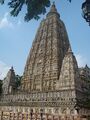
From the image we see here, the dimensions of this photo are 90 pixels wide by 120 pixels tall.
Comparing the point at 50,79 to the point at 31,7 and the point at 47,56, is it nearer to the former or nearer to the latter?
the point at 47,56

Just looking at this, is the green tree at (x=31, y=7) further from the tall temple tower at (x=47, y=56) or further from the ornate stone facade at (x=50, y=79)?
the tall temple tower at (x=47, y=56)

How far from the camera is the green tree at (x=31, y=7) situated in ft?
21.9

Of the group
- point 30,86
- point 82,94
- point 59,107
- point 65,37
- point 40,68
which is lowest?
point 59,107

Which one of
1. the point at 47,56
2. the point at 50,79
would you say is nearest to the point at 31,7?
the point at 50,79

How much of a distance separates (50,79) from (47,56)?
5.32m

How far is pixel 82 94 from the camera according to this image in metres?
29.2

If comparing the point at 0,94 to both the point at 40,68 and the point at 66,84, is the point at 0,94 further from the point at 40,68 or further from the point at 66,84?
the point at 66,84

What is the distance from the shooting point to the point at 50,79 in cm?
3478

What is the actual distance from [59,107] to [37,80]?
411 inches

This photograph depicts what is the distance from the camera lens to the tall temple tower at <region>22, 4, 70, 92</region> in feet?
116

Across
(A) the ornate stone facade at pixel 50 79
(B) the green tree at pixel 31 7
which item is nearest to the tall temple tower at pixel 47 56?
(A) the ornate stone facade at pixel 50 79

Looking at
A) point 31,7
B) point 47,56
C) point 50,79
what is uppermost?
point 47,56

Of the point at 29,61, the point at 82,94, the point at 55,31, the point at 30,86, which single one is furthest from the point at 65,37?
the point at 82,94

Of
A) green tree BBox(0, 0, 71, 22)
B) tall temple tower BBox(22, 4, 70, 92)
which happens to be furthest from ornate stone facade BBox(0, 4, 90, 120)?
green tree BBox(0, 0, 71, 22)
